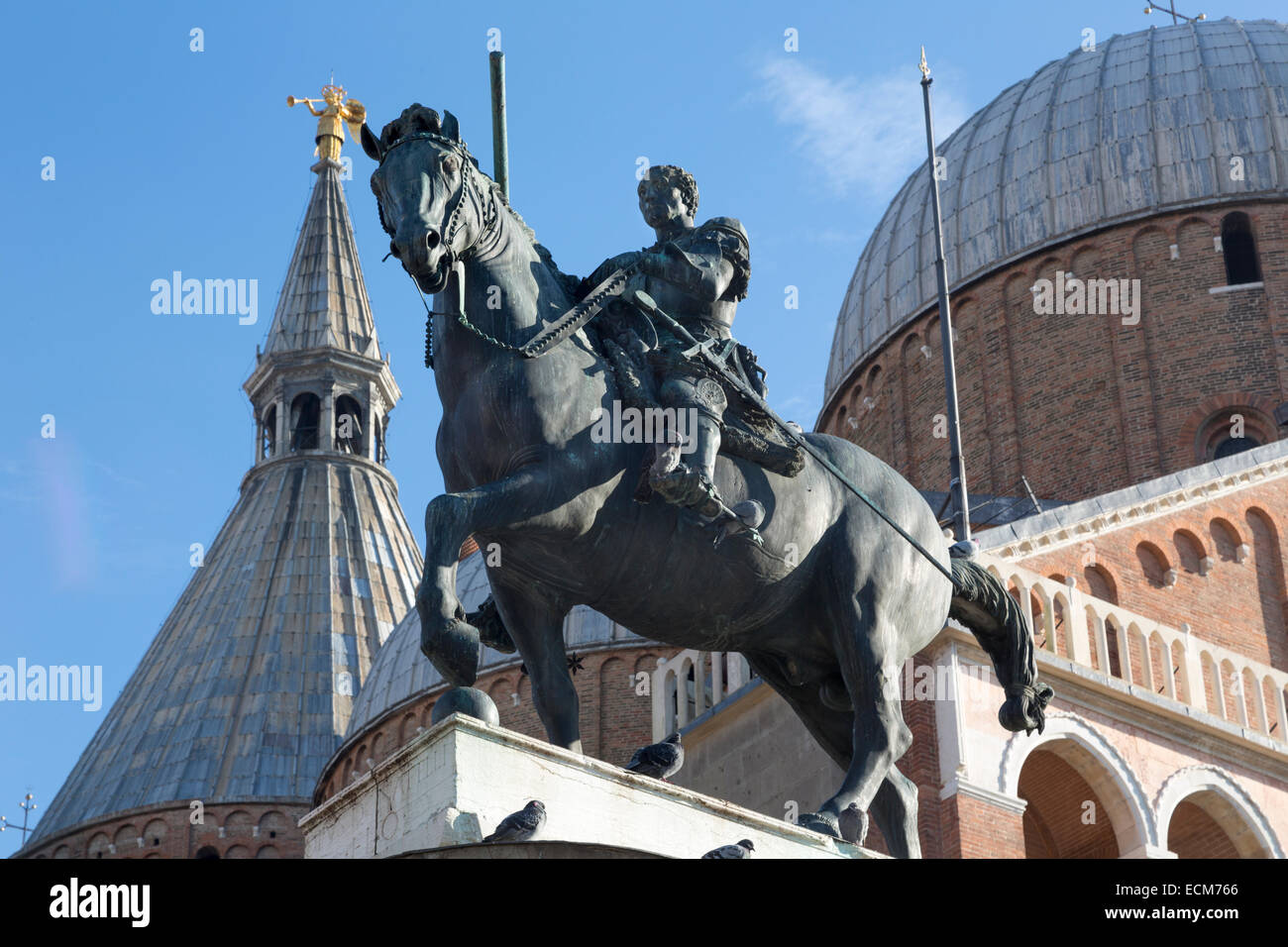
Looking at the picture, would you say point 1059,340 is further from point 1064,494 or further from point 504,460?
point 504,460

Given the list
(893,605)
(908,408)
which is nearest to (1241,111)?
(908,408)

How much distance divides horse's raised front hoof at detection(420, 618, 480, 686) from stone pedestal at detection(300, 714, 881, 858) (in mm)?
317

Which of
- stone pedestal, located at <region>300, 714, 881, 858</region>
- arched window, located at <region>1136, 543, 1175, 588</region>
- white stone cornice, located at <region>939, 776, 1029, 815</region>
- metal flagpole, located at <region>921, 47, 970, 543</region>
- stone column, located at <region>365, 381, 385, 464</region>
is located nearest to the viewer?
stone pedestal, located at <region>300, 714, 881, 858</region>

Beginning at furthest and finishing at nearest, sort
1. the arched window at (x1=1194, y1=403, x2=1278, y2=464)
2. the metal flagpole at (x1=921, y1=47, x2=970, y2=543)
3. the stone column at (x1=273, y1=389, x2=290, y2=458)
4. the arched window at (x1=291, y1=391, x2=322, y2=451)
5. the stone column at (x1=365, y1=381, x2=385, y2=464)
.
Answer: the arched window at (x1=291, y1=391, x2=322, y2=451) → the stone column at (x1=365, y1=381, x2=385, y2=464) → the stone column at (x1=273, y1=389, x2=290, y2=458) → the arched window at (x1=1194, y1=403, x2=1278, y2=464) → the metal flagpole at (x1=921, y1=47, x2=970, y2=543)

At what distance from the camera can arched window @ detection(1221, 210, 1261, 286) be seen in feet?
122

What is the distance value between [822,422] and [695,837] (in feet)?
108

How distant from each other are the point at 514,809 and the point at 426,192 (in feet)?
8.85

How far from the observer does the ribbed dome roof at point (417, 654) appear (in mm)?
38809

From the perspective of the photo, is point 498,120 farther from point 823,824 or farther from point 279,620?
point 279,620

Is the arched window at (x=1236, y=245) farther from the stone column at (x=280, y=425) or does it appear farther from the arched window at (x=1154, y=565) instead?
the stone column at (x=280, y=425)

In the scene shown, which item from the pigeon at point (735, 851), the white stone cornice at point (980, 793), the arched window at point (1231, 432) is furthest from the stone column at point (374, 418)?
the pigeon at point (735, 851)

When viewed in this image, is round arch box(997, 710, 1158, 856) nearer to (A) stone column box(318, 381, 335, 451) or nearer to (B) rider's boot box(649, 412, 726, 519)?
(B) rider's boot box(649, 412, 726, 519)

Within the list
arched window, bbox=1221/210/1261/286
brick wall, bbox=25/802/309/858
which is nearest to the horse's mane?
arched window, bbox=1221/210/1261/286

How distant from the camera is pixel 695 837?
9.81m
